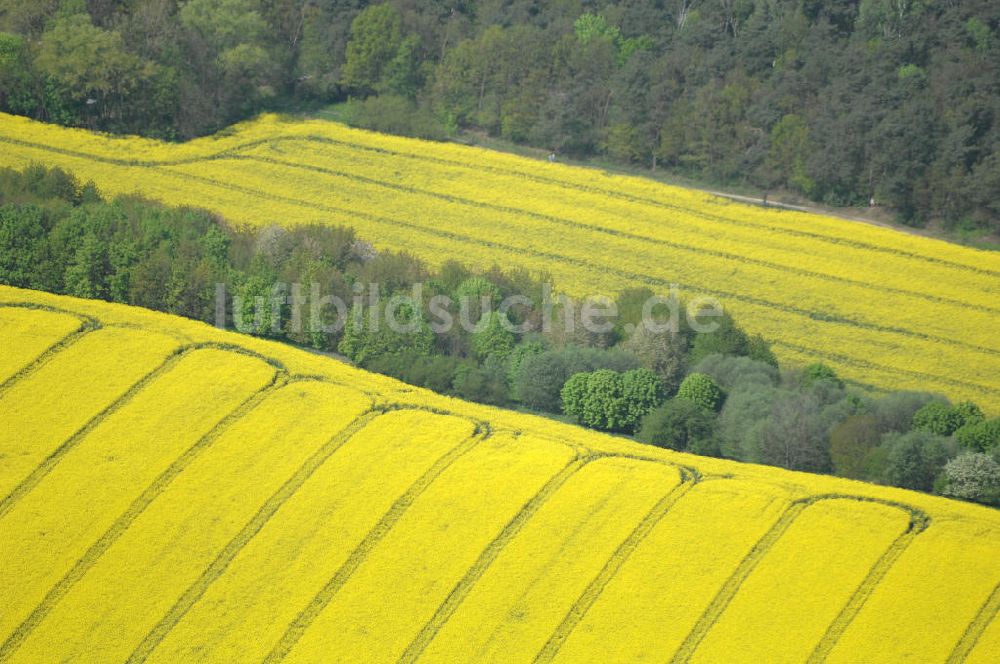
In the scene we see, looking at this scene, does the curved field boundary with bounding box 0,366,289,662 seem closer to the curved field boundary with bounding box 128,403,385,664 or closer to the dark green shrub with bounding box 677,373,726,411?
the curved field boundary with bounding box 128,403,385,664

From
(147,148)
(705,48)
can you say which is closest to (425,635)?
(147,148)

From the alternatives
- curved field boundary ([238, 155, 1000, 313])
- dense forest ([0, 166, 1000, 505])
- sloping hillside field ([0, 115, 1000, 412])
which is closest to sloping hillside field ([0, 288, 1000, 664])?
dense forest ([0, 166, 1000, 505])

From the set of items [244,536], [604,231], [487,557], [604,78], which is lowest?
[244,536]

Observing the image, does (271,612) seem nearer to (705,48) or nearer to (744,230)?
(744,230)

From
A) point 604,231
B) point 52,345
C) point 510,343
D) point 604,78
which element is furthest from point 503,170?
point 52,345

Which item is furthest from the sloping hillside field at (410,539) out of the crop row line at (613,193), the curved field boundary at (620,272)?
the crop row line at (613,193)

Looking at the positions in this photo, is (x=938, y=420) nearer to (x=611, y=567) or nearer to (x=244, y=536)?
(x=611, y=567)

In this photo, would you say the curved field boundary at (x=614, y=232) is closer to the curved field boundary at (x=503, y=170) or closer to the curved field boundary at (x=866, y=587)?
the curved field boundary at (x=503, y=170)
